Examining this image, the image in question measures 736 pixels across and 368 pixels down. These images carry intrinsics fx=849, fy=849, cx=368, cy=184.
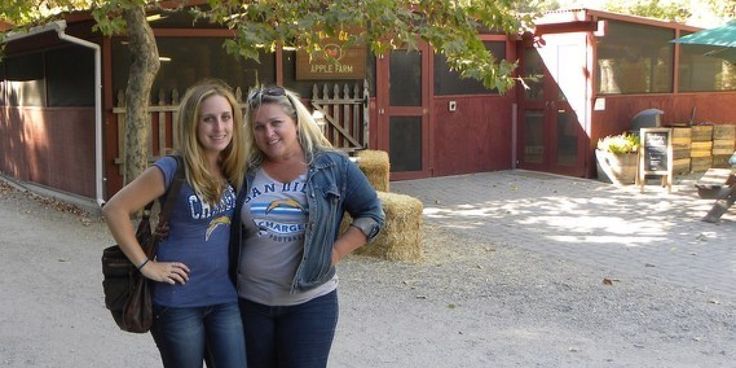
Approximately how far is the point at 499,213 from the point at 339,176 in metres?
7.87

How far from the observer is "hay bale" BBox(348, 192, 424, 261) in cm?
763

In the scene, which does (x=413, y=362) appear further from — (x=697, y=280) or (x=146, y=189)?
(x=697, y=280)

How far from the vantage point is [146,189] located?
2.89 metres

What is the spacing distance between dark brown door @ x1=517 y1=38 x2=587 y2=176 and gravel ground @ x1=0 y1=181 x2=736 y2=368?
5841 mm

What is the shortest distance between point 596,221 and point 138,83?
214 inches

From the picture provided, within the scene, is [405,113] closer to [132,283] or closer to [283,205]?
[283,205]

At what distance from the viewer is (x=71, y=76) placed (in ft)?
37.0

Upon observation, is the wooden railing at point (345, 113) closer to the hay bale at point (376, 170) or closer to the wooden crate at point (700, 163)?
the hay bale at point (376, 170)

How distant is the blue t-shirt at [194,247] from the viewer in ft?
9.57

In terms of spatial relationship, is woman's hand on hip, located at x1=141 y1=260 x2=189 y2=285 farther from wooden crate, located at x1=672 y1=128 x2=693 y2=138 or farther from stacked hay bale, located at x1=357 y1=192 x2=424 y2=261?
wooden crate, located at x1=672 y1=128 x2=693 y2=138

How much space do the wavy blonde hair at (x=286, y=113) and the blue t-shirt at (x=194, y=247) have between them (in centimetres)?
23

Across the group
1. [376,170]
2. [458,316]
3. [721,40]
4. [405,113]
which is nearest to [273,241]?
[458,316]

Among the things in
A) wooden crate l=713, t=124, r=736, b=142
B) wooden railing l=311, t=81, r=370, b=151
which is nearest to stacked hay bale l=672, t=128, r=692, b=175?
wooden crate l=713, t=124, r=736, b=142

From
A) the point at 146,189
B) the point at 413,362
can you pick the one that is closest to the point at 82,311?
the point at 413,362
